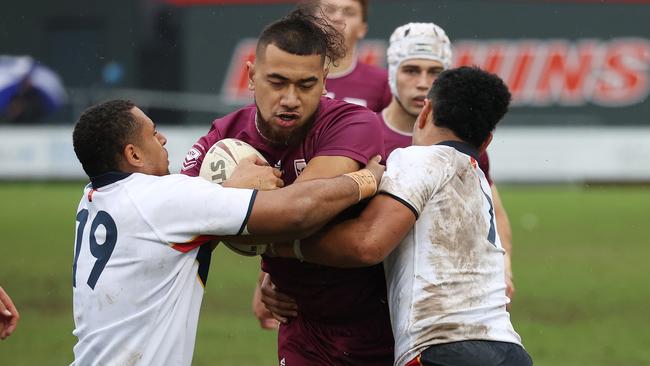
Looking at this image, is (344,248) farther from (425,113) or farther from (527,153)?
(527,153)

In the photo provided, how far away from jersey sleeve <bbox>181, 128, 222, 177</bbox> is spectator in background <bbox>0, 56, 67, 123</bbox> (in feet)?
72.3

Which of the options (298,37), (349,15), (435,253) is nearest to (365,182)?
(435,253)

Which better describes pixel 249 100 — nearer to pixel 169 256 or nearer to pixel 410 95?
pixel 410 95

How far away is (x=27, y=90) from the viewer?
27016 mm

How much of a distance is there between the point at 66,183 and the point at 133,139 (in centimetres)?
2181

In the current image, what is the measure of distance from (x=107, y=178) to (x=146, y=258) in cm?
40

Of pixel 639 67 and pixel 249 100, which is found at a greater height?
pixel 639 67

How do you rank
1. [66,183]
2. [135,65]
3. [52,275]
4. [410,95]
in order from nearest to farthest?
1. [410,95]
2. [52,275]
3. [66,183]
4. [135,65]

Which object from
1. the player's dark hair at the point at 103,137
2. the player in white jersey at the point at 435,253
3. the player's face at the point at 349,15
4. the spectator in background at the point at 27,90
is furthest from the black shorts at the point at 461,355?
the spectator in background at the point at 27,90

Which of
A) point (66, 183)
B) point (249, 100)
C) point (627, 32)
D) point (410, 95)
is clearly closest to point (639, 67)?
point (627, 32)

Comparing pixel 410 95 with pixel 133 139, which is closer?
pixel 133 139

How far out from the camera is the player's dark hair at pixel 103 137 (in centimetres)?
455

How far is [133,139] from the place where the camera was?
4.59 m

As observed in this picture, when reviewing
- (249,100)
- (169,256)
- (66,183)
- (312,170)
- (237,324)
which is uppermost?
(312,170)
